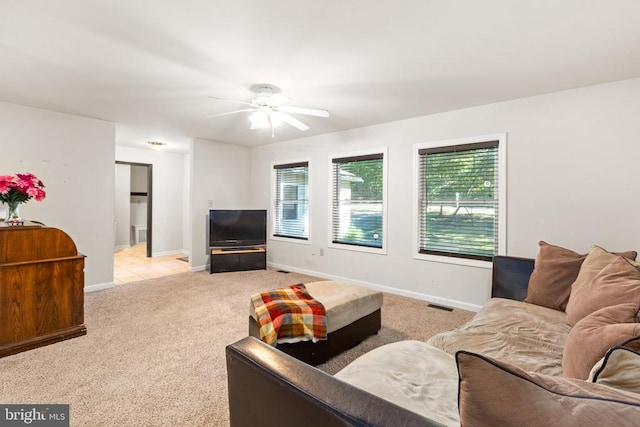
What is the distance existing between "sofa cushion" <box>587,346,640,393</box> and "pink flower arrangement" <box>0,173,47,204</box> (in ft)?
13.0

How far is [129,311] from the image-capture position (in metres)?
3.43

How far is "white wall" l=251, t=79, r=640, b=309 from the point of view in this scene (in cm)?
277

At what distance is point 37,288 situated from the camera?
8.83ft

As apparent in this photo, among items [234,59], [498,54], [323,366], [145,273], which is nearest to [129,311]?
[145,273]

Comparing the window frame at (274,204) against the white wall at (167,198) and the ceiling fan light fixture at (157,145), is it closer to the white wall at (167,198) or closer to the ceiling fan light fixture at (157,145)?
the ceiling fan light fixture at (157,145)

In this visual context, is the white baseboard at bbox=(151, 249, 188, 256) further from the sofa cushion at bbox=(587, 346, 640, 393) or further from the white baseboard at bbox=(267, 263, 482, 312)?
the sofa cushion at bbox=(587, 346, 640, 393)

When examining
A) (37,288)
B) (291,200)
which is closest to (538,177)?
(291,200)

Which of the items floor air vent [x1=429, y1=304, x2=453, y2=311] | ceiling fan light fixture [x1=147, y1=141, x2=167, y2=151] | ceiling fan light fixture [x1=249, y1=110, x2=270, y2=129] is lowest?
floor air vent [x1=429, y1=304, x2=453, y2=311]

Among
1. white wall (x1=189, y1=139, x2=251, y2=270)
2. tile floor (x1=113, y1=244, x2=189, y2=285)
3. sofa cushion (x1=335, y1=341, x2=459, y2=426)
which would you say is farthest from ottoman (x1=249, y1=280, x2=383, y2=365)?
tile floor (x1=113, y1=244, x2=189, y2=285)

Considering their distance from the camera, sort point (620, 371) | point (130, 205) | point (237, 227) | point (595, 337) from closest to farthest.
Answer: point (620, 371) < point (595, 337) < point (237, 227) < point (130, 205)

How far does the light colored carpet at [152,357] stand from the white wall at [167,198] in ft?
9.69

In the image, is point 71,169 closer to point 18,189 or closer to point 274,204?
point 18,189

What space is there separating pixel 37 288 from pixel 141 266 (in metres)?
3.24

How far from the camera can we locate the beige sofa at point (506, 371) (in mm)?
596
